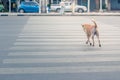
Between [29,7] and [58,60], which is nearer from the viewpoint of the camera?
[58,60]

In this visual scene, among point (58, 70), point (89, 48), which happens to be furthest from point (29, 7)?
point (58, 70)

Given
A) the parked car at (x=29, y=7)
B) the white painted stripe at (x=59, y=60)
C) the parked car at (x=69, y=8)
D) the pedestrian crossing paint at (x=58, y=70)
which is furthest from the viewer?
→ the parked car at (x=69, y=8)

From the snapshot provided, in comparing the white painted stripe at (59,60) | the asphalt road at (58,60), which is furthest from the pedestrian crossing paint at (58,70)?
the white painted stripe at (59,60)

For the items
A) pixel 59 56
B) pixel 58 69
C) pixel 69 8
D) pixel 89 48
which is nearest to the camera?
pixel 58 69

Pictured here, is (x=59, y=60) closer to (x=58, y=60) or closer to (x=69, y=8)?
(x=58, y=60)

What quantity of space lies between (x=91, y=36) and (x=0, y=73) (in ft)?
24.3

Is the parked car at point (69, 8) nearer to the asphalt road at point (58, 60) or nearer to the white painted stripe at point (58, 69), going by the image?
the asphalt road at point (58, 60)

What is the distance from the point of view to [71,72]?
10477mm

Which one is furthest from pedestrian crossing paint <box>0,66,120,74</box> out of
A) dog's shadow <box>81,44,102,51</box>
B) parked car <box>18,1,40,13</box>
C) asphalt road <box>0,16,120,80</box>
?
parked car <box>18,1,40,13</box>

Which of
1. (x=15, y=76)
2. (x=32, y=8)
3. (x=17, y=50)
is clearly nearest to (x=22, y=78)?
(x=15, y=76)

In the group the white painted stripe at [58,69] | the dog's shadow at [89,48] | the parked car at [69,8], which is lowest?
the white painted stripe at [58,69]

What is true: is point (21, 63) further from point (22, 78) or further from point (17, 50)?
point (17, 50)

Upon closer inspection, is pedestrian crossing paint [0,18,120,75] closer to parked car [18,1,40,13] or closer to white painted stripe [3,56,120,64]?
white painted stripe [3,56,120,64]

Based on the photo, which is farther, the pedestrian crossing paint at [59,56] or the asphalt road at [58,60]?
the pedestrian crossing paint at [59,56]
